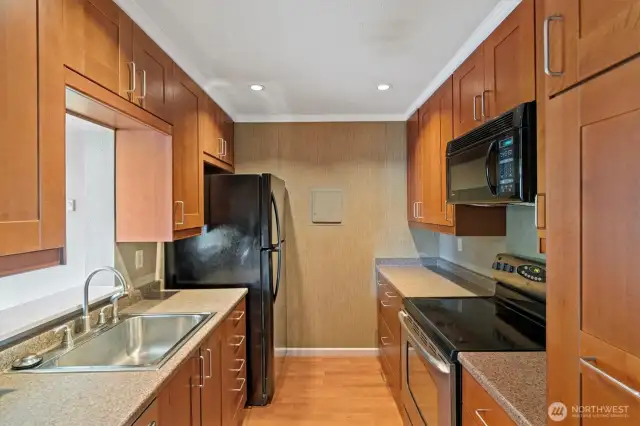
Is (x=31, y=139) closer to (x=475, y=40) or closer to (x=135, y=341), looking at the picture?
(x=135, y=341)

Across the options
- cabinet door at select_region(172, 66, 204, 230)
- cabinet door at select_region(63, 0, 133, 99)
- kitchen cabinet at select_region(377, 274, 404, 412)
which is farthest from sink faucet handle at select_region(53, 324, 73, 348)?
kitchen cabinet at select_region(377, 274, 404, 412)

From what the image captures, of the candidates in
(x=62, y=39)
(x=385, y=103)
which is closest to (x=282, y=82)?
(x=385, y=103)

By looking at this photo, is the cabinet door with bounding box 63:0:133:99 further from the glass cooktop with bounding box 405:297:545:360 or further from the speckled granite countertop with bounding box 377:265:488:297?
the speckled granite countertop with bounding box 377:265:488:297

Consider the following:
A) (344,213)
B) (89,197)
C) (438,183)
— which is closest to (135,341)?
(89,197)

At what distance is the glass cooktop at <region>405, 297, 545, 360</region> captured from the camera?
5.15 ft

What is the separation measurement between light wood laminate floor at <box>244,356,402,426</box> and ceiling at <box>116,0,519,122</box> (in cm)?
238

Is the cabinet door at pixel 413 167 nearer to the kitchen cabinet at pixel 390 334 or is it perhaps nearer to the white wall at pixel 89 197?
the kitchen cabinet at pixel 390 334

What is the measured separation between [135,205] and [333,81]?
1565 mm

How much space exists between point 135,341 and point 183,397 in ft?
2.08

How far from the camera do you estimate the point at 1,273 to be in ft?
3.28

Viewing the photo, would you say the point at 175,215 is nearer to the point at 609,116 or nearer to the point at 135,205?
the point at 135,205

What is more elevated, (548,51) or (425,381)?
(548,51)

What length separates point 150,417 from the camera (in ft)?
4.15

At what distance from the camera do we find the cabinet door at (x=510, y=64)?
154 centimetres
